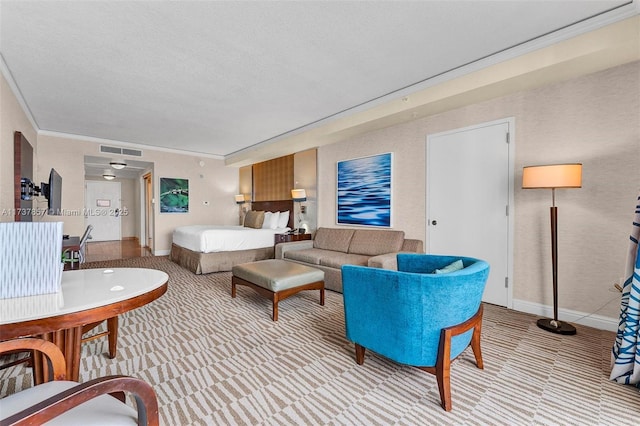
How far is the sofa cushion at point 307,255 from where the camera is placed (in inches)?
164

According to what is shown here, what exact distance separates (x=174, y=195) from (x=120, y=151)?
Answer: 4.86ft

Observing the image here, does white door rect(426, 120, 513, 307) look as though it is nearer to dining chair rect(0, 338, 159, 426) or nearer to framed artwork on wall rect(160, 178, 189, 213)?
dining chair rect(0, 338, 159, 426)

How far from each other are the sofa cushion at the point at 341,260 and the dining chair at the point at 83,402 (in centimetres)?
298

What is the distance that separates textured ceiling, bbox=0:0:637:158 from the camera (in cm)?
208

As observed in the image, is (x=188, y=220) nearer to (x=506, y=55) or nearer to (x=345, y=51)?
(x=345, y=51)

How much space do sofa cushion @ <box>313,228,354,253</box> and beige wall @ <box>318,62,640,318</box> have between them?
232 cm

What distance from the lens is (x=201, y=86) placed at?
3367 mm

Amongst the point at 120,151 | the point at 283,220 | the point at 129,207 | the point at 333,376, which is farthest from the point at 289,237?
the point at 129,207

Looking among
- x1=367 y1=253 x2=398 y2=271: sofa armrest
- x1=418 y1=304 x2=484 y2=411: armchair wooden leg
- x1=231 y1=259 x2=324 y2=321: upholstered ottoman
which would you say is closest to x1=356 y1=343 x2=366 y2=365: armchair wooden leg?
x1=418 y1=304 x2=484 y2=411: armchair wooden leg

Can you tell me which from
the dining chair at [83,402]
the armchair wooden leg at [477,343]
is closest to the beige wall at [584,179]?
the armchair wooden leg at [477,343]

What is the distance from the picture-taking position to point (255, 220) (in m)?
6.36

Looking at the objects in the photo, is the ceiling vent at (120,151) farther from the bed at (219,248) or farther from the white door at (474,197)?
the white door at (474,197)

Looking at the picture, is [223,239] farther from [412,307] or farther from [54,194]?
[412,307]

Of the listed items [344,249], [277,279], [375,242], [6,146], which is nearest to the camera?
[277,279]
